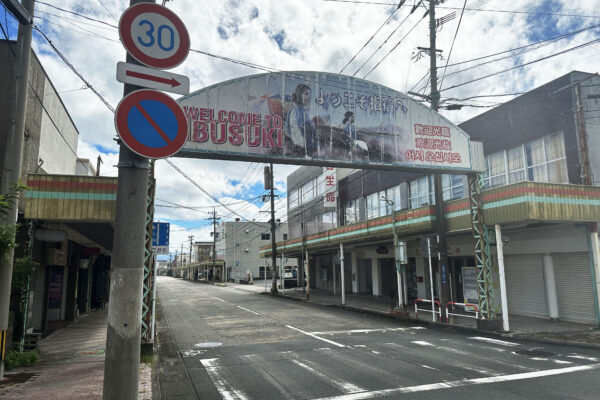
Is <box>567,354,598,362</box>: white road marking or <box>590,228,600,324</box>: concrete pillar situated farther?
<box>590,228,600,324</box>: concrete pillar

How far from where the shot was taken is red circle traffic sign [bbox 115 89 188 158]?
10.4 ft

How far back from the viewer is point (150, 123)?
3.26m

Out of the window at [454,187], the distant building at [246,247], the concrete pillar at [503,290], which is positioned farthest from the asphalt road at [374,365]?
the distant building at [246,247]

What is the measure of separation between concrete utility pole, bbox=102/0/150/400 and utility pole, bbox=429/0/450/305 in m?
15.5

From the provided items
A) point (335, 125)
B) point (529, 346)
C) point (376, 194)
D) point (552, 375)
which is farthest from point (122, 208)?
point (376, 194)

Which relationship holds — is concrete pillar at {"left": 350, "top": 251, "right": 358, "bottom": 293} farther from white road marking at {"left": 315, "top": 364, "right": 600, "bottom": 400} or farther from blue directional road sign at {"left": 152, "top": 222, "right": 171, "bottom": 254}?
white road marking at {"left": 315, "top": 364, "right": 600, "bottom": 400}

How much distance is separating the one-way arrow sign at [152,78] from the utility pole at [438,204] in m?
15.3

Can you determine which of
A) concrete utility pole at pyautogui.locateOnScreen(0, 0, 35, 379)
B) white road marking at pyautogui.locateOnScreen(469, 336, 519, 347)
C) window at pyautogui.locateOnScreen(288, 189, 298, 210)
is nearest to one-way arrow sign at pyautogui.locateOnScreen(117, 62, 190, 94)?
concrete utility pole at pyautogui.locateOnScreen(0, 0, 35, 379)

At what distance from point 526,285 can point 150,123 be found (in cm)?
1981

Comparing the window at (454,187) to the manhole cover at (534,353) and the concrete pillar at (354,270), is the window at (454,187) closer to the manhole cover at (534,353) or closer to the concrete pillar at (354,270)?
the concrete pillar at (354,270)

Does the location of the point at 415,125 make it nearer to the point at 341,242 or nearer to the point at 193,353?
the point at 193,353

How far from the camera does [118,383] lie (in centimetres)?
289

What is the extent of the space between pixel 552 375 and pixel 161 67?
935cm

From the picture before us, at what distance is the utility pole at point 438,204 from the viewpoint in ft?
55.5
